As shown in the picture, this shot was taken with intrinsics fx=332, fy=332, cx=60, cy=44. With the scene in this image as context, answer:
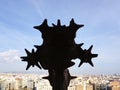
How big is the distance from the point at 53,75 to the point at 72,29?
16.4 inches

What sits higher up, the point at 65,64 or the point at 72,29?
the point at 72,29

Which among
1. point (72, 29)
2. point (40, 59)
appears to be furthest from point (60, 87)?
point (72, 29)

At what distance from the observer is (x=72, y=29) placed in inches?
107

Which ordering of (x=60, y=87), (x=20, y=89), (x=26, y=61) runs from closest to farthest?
1. (x=60, y=87)
2. (x=26, y=61)
3. (x=20, y=89)

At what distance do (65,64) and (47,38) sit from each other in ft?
0.86

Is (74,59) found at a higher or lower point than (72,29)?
lower

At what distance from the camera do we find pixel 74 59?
279cm

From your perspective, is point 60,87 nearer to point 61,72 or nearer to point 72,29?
point 61,72

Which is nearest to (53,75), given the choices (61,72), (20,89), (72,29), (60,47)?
(61,72)

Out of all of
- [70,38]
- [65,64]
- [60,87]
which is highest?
[70,38]

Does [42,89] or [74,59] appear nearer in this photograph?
[74,59]

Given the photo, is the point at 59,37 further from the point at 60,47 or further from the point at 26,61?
the point at 26,61

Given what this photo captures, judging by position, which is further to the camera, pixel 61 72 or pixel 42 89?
pixel 42 89

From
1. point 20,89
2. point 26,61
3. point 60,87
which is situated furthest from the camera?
point 20,89
